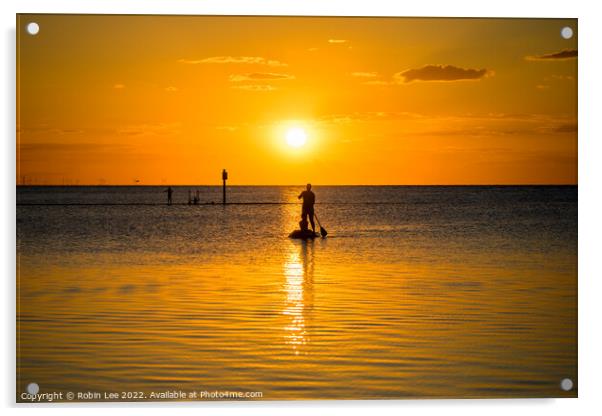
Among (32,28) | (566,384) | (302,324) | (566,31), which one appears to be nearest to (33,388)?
(302,324)

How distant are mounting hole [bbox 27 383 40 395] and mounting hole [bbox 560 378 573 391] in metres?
4.51

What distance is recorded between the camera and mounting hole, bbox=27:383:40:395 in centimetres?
854

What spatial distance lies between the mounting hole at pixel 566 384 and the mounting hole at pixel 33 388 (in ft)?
14.8

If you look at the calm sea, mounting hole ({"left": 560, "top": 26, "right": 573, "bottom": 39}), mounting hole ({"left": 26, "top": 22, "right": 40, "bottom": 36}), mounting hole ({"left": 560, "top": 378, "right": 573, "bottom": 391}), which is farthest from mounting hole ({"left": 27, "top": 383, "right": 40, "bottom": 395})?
mounting hole ({"left": 560, "top": 26, "right": 573, "bottom": 39})

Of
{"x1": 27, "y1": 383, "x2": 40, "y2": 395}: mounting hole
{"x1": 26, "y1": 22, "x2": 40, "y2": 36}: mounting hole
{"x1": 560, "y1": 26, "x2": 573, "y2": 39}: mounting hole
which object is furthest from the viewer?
{"x1": 560, "y1": 26, "x2": 573, "y2": 39}: mounting hole

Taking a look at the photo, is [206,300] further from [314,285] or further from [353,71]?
[353,71]

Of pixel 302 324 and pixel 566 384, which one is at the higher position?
pixel 302 324

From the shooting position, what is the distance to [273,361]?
8.98 m

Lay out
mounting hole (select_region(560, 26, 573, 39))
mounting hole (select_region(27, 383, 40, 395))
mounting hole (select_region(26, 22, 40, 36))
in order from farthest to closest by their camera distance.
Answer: mounting hole (select_region(560, 26, 573, 39)) → mounting hole (select_region(26, 22, 40, 36)) → mounting hole (select_region(27, 383, 40, 395))

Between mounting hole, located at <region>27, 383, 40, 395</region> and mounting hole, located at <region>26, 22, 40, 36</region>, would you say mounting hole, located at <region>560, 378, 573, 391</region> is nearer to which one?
mounting hole, located at <region>27, 383, 40, 395</region>

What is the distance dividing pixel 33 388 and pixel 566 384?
4613 mm

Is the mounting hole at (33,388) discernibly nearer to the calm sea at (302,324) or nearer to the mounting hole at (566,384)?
the calm sea at (302,324)

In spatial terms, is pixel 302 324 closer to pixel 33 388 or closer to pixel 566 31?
pixel 33 388

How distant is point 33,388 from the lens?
28.1ft
